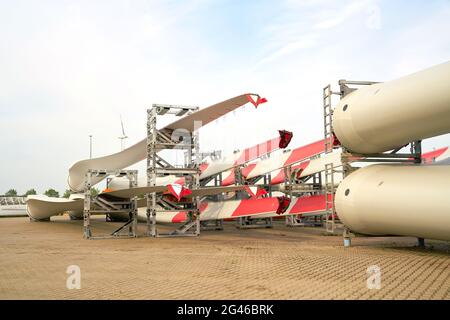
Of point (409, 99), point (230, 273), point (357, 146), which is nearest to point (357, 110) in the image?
point (357, 146)

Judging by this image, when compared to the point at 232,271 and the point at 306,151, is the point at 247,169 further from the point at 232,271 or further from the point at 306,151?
the point at 232,271

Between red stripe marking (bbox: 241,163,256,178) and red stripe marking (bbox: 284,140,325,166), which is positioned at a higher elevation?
red stripe marking (bbox: 284,140,325,166)

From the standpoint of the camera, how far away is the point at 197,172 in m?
16.1

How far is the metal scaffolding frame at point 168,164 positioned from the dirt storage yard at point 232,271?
392cm

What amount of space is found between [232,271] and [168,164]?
28.5 feet

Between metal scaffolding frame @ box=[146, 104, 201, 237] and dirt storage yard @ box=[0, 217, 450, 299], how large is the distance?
3.92 metres

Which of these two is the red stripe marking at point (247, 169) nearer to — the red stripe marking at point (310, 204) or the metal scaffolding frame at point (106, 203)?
the red stripe marking at point (310, 204)

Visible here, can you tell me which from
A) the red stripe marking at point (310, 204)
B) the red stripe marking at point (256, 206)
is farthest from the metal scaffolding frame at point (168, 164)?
the red stripe marking at point (310, 204)

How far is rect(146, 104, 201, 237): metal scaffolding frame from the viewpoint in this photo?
15820 mm

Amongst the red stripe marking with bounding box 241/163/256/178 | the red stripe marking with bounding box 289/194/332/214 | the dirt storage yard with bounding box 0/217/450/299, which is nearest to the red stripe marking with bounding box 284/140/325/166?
the red stripe marking with bounding box 241/163/256/178

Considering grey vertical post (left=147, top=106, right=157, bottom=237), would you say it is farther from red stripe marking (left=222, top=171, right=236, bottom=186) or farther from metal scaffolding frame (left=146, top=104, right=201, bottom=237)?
red stripe marking (left=222, top=171, right=236, bottom=186)

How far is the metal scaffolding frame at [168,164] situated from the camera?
51.9 ft

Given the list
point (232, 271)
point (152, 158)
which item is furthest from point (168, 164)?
point (232, 271)

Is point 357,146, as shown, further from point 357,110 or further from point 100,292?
point 100,292
